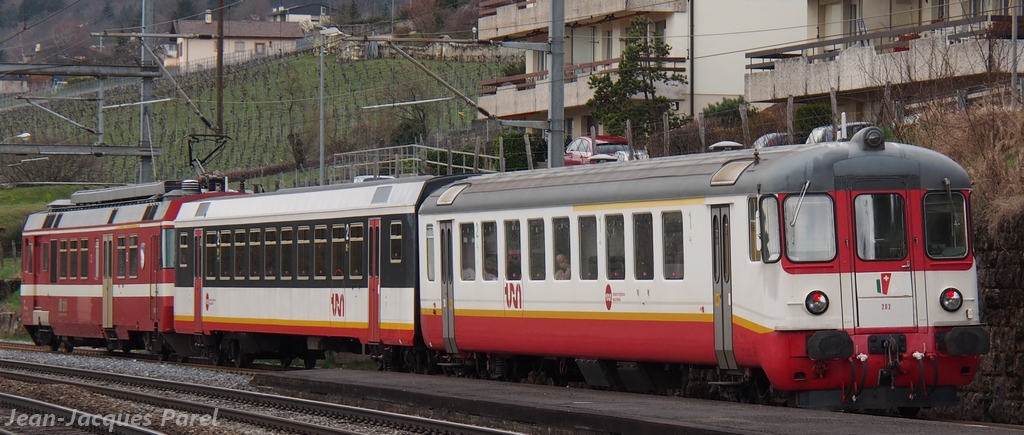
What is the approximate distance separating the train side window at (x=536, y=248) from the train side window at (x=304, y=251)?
5809mm

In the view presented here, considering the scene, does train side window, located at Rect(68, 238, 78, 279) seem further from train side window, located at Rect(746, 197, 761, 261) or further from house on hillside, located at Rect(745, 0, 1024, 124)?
train side window, located at Rect(746, 197, 761, 261)

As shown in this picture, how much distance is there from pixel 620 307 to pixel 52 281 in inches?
741

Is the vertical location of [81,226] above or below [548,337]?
above

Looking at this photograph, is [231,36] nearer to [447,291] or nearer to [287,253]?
[287,253]

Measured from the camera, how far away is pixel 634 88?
45.6m

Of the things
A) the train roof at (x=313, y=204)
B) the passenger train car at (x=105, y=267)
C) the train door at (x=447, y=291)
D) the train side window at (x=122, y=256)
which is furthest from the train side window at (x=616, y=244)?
the train side window at (x=122, y=256)

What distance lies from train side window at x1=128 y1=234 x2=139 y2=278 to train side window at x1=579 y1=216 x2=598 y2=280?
13.4 metres

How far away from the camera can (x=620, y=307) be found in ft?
53.1

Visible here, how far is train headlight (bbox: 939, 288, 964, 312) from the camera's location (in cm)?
1431

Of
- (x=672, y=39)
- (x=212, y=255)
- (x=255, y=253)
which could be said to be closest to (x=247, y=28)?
(x=672, y=39)

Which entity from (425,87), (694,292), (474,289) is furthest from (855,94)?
(425,87)

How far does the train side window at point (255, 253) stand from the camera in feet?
78.8

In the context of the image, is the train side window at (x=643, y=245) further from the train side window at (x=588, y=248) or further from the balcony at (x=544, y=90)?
the balcony at (x=544, y=90)

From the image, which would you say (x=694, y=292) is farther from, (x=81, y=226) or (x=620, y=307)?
(x=81, y=226)
